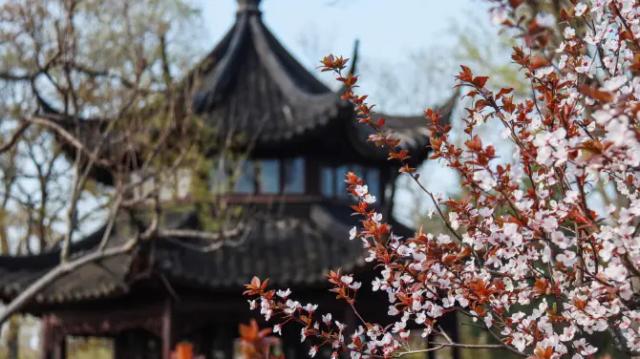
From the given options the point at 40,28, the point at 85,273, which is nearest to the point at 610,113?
the point at 40,28

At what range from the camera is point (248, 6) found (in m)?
14.7

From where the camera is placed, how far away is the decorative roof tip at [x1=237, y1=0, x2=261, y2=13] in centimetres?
1464

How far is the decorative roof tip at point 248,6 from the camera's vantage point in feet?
48.0

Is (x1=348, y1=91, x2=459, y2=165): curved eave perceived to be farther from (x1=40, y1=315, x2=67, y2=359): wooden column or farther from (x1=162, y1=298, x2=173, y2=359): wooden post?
(x1=40, y1=315, x2=67, y2=359): wooden column

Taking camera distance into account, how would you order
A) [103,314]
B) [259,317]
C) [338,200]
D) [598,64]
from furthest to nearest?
[338,200]
[103,314]
[259,317]
[598,64]

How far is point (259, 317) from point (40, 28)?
4.46 m

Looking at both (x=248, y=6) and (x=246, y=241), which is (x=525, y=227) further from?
(x=248, y=6)

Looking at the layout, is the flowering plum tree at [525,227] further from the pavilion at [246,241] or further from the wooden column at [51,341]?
the wooden column at [51,341]

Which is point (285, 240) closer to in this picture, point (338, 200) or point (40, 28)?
point (338, 200)

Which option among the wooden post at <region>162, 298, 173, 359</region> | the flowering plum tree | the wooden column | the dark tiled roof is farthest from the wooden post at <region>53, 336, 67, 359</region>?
the flowering plum tree

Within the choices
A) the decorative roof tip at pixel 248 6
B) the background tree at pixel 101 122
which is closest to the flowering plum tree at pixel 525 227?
the background tree at pixel 101 122

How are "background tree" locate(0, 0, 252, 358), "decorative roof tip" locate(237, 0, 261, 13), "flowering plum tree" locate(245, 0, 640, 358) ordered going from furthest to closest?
"decorative roof tip" locate(237, 0, 261, 13) < "background tree" locate(0, 0, 252, 358) < "flowering plum tree" locate(245, 0, 640, 358)

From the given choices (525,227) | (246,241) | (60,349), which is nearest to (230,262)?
(246,241)

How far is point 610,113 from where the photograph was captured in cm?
238
